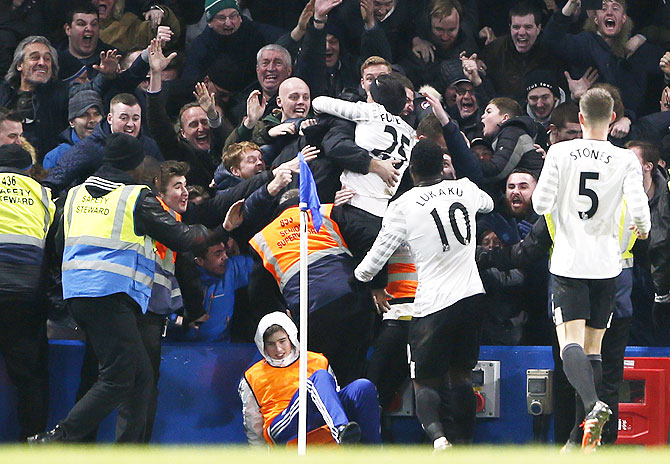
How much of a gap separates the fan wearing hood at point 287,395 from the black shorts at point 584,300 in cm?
135

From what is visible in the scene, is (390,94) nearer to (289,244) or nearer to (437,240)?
(289,244)

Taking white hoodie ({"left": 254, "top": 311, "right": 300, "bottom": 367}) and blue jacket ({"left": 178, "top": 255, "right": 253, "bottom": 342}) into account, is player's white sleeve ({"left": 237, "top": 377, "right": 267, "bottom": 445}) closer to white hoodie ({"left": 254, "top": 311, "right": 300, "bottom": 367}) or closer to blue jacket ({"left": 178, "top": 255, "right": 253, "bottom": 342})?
white hoodie ({"left": 254, "top": 311, "right": 300, "bottom": 367})

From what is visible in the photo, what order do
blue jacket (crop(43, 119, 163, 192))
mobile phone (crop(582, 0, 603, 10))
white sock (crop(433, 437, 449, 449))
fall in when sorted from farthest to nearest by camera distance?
mobile phone (crop(582, 0, 603, 10))
blue jacket (crop(43, 119, 163, 192))
white sock (crop(433, 437, 449, 449))

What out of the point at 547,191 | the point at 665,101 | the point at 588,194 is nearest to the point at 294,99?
the point at 547,191

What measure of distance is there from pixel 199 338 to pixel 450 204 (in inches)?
91.6

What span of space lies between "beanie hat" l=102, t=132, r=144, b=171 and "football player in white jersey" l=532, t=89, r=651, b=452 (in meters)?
2.70

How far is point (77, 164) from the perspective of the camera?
9844 mm

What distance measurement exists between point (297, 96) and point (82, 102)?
1.90m

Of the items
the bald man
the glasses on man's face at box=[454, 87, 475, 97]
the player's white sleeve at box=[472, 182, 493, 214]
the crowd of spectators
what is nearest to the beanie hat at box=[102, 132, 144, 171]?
the crowd of spectators

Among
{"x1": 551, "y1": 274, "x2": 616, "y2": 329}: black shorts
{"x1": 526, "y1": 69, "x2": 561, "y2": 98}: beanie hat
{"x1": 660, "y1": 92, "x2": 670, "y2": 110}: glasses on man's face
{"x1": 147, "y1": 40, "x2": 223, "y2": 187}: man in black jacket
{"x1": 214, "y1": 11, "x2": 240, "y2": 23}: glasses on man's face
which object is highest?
{"x1": 214, "y1": 11, "x2": 240, "y2": 23}: glasses on man's face

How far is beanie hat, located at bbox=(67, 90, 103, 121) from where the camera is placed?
10828mm

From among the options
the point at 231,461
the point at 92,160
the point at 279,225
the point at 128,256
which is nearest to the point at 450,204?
the point at 279,225

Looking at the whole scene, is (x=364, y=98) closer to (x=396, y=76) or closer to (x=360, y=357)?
(x=396, y=76)

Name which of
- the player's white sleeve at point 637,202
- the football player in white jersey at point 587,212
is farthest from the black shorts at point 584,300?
the player's white sleeve at point 637,202
